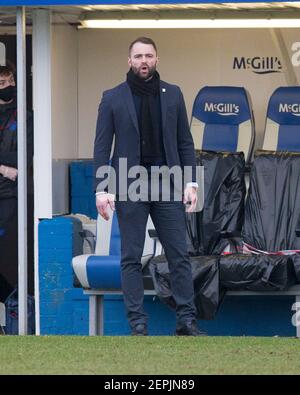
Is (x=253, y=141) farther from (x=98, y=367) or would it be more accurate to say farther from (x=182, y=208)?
(x=98, y=367)

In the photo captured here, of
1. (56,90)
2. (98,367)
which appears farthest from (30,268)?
(98,367)

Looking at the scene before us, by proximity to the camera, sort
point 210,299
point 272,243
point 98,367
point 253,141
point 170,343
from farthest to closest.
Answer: point 253,141 < point 272,243 < point 210,299 < point 170,343 < point 98,367

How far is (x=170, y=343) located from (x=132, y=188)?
0.97 meters

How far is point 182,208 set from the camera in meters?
8.54

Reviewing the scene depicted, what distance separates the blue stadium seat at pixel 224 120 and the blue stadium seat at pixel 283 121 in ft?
0.52

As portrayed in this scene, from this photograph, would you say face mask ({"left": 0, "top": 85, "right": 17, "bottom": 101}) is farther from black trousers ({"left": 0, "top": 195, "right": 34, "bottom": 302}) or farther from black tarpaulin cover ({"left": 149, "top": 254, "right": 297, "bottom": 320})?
black tarpaulin cover ({"left": 149, "top": 254, "right": 297, "bottom": 320})

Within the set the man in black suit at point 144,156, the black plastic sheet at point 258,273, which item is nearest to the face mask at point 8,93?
the black plastic sheet at point 258,273

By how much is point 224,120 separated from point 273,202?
1.19 m

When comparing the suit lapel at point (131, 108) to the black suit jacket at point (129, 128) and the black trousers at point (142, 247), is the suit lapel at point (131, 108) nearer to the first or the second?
the black suit jacket at point (129, 128)

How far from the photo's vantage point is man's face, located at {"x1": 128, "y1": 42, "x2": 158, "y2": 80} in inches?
328

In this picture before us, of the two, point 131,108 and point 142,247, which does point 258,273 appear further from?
point 131,108

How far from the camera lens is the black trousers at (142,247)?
27.8 feet

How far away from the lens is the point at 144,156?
843 centimetres

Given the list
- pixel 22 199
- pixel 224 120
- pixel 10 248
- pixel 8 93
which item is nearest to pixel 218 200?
pixel 224 120
